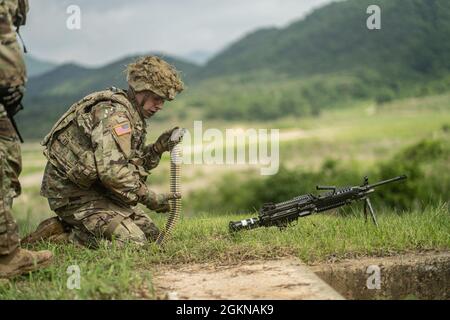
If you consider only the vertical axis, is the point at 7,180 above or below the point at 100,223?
above

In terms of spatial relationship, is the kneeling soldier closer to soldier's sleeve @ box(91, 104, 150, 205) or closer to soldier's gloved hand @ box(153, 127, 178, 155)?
soldier's sleeve @ box(91, 104, 150, 205)

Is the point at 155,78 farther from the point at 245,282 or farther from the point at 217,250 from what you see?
the point at 245,282

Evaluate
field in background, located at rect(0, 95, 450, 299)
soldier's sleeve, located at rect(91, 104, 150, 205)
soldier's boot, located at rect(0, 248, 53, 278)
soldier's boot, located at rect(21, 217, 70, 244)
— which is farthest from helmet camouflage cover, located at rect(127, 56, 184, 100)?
soldier's boot, located at rect(0, 248, 53, 278)

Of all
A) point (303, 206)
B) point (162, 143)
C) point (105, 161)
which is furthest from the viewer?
point (162, 143)

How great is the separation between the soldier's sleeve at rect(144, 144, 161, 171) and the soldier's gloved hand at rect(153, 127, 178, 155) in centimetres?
5

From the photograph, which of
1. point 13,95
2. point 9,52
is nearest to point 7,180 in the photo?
point 13,95

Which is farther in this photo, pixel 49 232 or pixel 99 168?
pixel 49 232

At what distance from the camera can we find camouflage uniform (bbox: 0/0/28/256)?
5.11 meters

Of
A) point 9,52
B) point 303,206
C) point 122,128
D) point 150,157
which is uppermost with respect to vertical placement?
point 9,52

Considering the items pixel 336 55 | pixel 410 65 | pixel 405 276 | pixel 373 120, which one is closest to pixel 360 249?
pixel 405 276

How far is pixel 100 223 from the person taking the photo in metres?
6.56

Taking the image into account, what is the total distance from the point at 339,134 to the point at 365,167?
45.6 meters

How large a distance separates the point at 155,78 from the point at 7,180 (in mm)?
1829

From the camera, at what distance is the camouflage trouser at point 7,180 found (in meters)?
5.25
